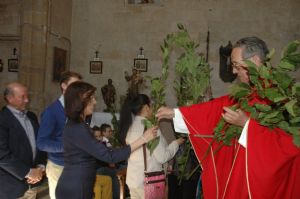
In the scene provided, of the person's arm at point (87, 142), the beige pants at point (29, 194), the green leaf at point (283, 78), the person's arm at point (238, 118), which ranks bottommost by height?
the beige pants at point (29, 194)

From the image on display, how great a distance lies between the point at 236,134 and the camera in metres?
2.69

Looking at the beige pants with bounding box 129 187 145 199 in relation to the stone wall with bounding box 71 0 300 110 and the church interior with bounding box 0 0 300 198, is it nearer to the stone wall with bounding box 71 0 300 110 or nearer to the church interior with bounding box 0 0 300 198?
the church interior with bounding box 0 0 300 198

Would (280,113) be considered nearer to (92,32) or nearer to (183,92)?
(183,92)

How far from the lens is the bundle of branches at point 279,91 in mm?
2215

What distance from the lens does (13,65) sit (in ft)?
35.3

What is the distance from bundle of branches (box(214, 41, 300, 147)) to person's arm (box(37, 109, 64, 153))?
1.88m

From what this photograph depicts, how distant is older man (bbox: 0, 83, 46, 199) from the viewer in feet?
11.9

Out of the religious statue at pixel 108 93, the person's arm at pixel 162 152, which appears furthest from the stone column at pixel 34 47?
the person's arm at pixel 162 152

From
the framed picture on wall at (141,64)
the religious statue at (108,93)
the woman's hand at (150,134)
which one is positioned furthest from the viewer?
the framed picture on wall at (141,64)

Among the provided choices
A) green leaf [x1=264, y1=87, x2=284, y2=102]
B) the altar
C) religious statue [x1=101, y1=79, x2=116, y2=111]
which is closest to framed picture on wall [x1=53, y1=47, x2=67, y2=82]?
religious statue [x1=101, y1=79, x2=116, y2=111]

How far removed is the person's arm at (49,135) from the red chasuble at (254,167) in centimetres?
131

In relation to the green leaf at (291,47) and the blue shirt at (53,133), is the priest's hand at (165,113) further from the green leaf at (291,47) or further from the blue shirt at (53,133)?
the green leaf at (291,47)

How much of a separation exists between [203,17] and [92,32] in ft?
10.2

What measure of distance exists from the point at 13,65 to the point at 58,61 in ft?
4.19
